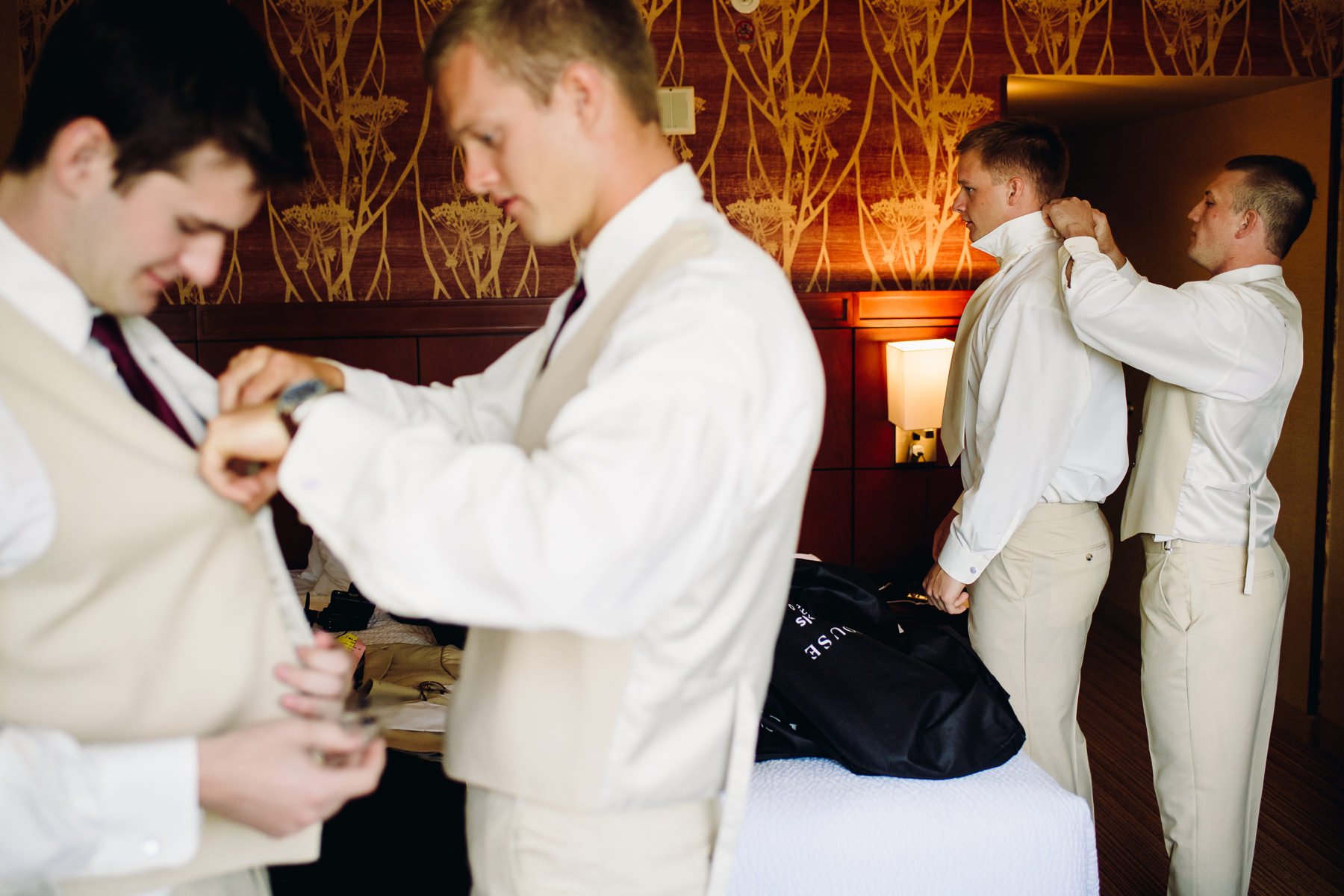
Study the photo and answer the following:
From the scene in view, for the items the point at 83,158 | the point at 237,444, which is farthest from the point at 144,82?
the point at 237,444

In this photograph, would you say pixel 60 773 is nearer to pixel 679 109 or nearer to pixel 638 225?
pixel 638 225

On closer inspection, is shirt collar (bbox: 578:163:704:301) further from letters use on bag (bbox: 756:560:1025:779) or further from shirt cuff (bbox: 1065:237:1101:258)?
shirt cuff (bbox: 1065:237:1101:258)

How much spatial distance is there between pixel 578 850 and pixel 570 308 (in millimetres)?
592

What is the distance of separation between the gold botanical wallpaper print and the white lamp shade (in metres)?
0.48

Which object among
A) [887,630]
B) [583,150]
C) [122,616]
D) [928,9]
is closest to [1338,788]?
[887,630]

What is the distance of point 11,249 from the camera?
0.80m

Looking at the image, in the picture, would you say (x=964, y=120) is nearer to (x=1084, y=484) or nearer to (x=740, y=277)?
(x=1084, y=484)

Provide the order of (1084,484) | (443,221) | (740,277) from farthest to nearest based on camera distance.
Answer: (443,221) < (1084,484) < (740,277)

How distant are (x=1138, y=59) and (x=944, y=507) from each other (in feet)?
6.27

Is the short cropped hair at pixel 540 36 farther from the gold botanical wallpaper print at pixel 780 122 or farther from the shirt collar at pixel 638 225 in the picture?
the gold botanical wallpaper print at pixel 780 122

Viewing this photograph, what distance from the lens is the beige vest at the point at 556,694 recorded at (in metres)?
0.94

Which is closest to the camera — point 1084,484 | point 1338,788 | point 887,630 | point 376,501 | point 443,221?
point 376,501

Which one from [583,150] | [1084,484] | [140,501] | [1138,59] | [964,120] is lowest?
[1084,484]

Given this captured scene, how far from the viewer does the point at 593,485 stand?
2.41 feet
